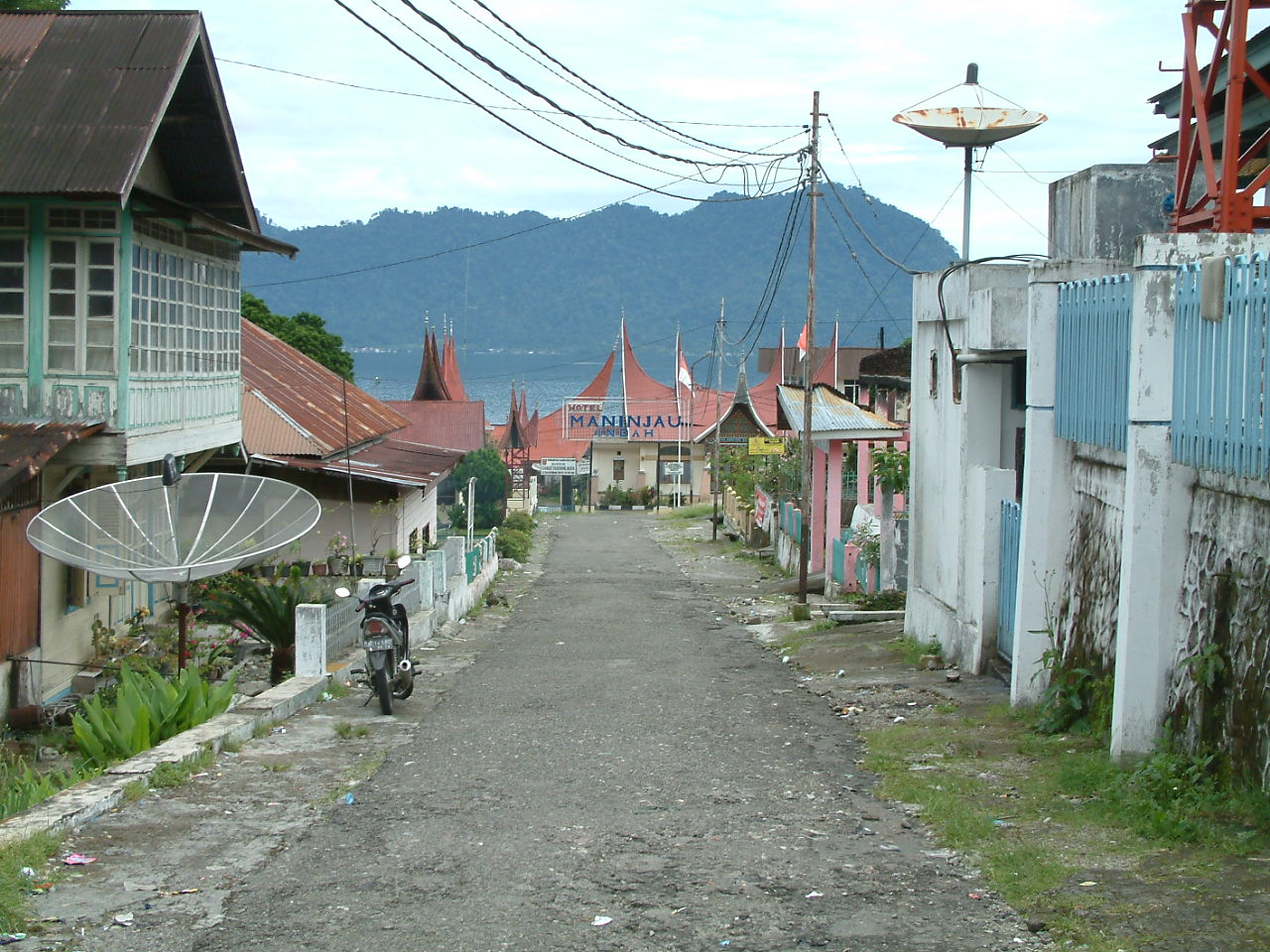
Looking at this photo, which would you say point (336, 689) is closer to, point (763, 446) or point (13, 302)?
point (13, 302)

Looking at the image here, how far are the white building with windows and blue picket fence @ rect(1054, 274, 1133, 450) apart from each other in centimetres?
885

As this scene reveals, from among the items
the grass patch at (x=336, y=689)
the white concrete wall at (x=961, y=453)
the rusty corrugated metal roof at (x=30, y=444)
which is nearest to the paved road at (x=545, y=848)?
the grass patch at (x=336, y=689)

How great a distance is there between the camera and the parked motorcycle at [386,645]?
1088cm

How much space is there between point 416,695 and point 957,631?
5.02m

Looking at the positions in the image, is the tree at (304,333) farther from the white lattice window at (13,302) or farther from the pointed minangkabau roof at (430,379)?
the white lattice window at (13,302)

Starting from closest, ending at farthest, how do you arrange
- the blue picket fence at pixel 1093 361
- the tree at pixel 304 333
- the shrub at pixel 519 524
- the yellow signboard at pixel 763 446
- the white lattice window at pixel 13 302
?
the blue picket fence at pixel 1093 361
the white lattice window at pixel 13 302
the yellow signboard at pixel 763 446
the shrub at pixel 519 524
the tree at pixel 304 333

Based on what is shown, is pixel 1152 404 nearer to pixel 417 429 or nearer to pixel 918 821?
pixel 918 821

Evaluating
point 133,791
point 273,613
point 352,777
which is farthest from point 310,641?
point 133,791

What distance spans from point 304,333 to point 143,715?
39401 mm

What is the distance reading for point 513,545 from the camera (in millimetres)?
36125

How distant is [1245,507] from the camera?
21.4ft

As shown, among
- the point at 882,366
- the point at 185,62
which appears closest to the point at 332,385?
the point at 882,366

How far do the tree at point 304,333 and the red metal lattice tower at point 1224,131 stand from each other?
35.7m

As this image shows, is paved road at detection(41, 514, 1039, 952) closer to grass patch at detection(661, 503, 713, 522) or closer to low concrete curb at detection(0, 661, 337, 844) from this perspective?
low concrete curb at detection(0, 661, 337, 844)
